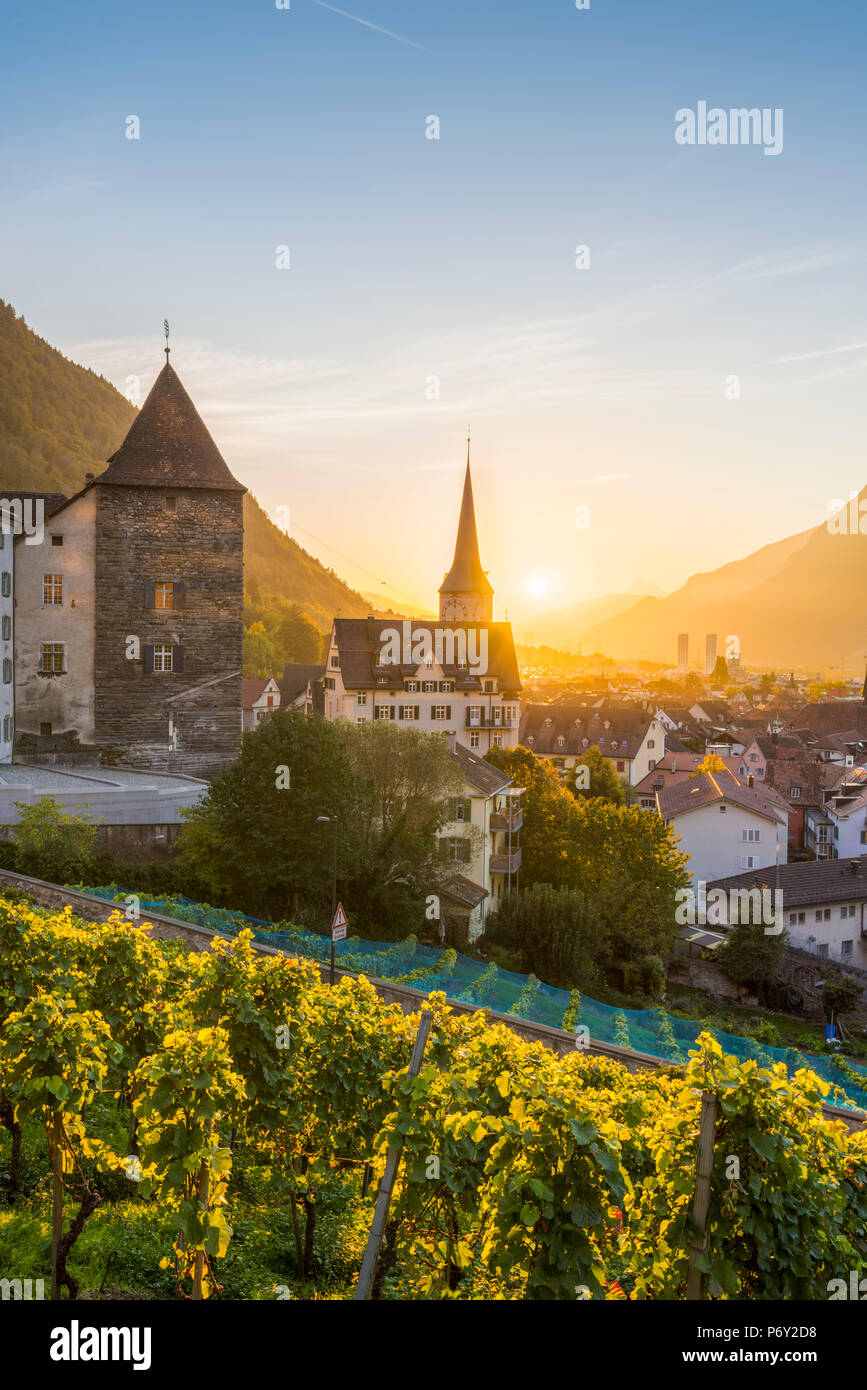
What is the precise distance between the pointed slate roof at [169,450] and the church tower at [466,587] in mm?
49520

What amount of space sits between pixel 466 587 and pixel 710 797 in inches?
1471

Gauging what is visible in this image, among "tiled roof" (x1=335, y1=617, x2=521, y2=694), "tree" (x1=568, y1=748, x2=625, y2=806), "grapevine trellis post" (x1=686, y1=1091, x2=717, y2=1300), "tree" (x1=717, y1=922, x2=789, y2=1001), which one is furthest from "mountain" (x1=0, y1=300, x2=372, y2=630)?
"grapevine trellis post" (x1=686, y1=1091, x2=717, y2=1300)

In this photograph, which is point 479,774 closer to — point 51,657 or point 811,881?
point 51,657

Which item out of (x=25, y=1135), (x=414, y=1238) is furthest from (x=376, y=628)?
(x=414, y=1238)

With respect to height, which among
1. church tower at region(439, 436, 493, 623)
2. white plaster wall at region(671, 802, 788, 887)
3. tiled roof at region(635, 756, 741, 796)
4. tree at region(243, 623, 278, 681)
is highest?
church tower at region(439, 436, 493, 623)

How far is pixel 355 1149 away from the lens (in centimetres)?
1240

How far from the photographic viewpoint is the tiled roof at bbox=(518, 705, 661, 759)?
101m

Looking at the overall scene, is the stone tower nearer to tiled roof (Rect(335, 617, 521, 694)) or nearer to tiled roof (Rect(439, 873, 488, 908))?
tiled roof (Rect(439, 873, 488, 908))

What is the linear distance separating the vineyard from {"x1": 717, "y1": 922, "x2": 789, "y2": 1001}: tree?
118ft

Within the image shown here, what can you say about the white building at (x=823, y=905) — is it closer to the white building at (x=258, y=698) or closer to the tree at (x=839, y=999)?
the tree at (x=839, y=999)

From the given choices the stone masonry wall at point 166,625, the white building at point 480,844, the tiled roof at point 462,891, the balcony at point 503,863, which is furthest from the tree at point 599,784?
the stone masonry wall at point 166,625

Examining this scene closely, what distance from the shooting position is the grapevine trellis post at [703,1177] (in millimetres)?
6867

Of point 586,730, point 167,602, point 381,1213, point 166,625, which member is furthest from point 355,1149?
point 586,730

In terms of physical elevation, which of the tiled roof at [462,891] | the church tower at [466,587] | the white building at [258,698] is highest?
the church tower at [466,587]
